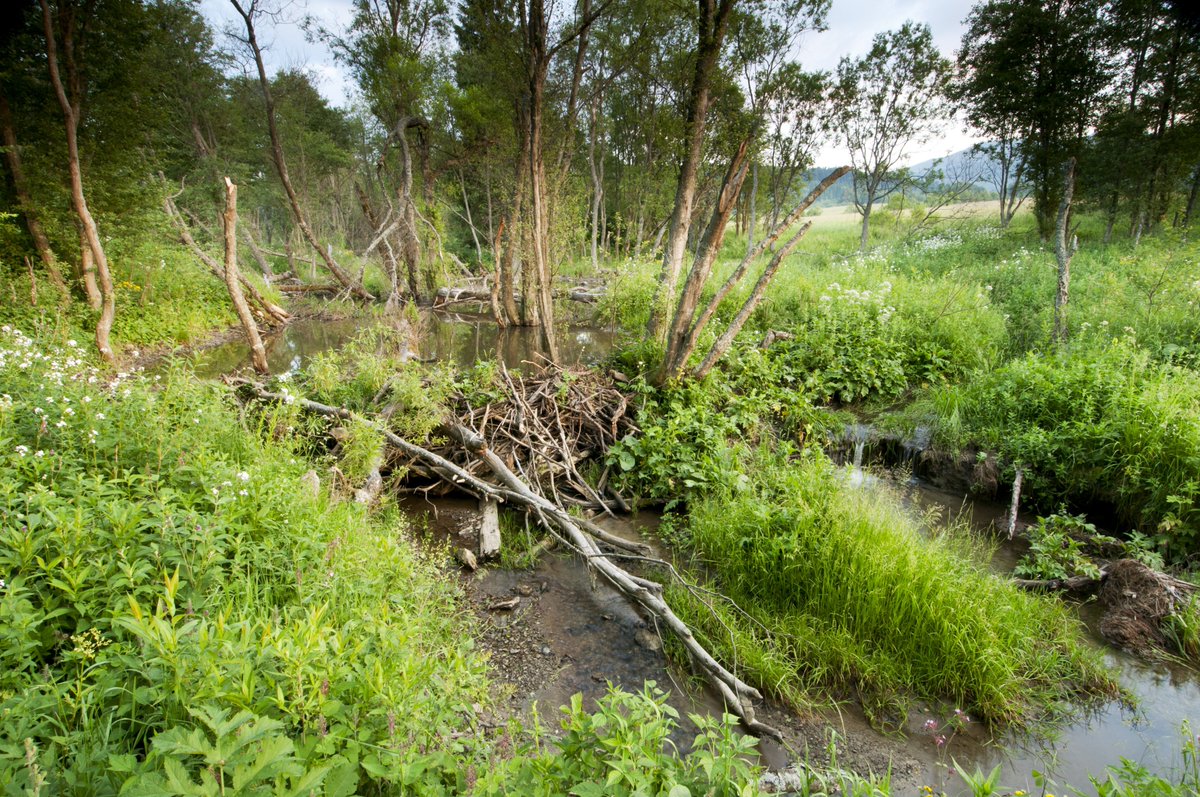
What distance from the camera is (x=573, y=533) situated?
486 cm

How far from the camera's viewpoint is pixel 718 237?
22.6 feet

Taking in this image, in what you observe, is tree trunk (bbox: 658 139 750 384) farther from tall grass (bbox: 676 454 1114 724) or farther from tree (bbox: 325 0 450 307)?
tree (bbox: 325 0 450 307)

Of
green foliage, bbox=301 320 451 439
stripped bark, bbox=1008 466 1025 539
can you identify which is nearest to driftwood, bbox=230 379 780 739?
green foliage, bbox=301 320 451 439

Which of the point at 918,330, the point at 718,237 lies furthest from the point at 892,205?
the point at 718,237

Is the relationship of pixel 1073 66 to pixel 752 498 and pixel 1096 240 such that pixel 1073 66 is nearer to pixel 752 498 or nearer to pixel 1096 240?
pixel 1096 240

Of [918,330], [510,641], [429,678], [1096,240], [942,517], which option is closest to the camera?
[429,678]

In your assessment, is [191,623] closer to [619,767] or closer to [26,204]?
[619,767]

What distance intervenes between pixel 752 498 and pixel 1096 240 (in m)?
25.6

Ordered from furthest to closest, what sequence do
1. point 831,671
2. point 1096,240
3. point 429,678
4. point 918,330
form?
point 1096,240 → point 918,330 → point 831,671 → point 429,678

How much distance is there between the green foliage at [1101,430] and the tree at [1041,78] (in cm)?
1948

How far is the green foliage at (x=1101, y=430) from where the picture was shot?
5039mm

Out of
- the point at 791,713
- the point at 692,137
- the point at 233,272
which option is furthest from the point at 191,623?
the point at 233,272

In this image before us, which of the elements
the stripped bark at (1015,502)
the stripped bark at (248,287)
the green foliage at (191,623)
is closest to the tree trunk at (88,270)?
the stripped bark at (248,287)

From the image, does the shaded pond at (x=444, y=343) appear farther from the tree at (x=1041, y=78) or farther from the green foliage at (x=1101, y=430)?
the tree at (x=1041, y=78)
